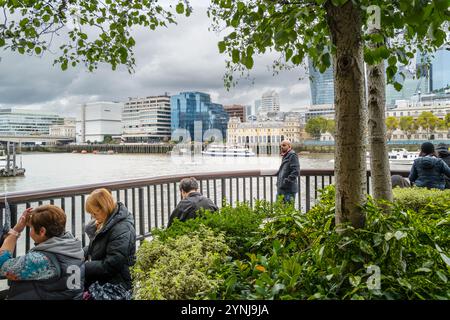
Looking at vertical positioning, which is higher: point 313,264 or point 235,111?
point 235,111

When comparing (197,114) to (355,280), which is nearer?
(355,280)

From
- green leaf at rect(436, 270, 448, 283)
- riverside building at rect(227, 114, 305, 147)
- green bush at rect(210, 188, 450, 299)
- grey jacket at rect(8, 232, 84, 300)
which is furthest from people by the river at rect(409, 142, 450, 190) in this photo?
riverside building at rect(227, 114, 305, 147)

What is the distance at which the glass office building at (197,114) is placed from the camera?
18.9 meters

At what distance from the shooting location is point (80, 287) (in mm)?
2080

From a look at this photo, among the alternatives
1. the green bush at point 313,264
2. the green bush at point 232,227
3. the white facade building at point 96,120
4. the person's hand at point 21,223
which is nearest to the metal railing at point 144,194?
the green bush at point 232,227

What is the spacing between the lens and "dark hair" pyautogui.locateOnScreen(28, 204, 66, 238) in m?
2.07

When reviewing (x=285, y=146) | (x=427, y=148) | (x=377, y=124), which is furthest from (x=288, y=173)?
(x=377, y=124)

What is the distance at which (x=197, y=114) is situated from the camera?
19875 millimetres

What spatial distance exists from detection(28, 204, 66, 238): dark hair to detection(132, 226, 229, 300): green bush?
0.58 meters

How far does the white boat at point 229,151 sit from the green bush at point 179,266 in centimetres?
2522

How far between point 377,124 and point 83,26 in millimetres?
2593

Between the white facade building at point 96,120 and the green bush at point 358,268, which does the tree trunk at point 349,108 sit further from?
the white facade building at point 96,120

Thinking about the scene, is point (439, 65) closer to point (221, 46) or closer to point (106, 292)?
point (221, 46)

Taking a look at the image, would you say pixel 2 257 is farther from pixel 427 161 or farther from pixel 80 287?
pixel 427 161
